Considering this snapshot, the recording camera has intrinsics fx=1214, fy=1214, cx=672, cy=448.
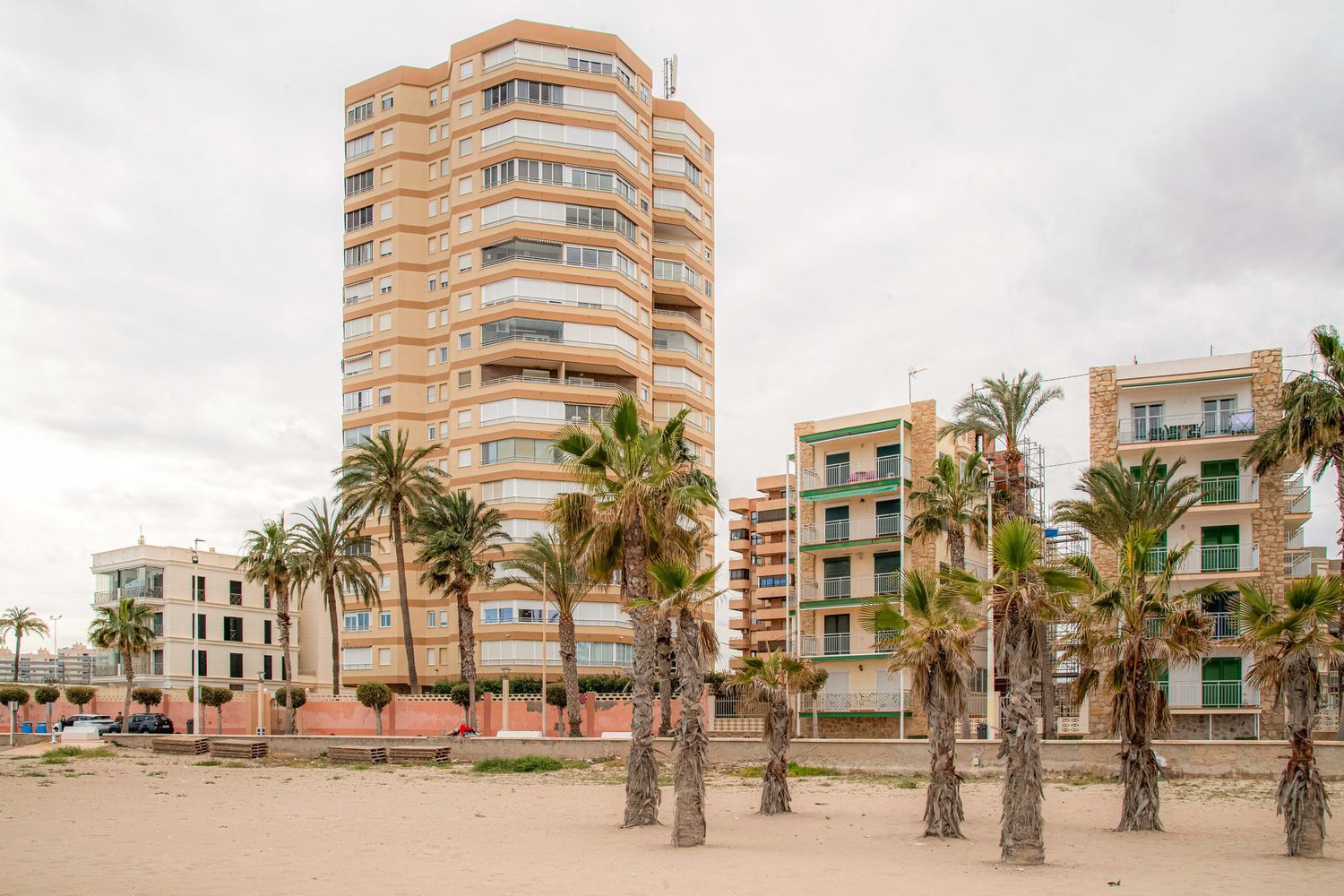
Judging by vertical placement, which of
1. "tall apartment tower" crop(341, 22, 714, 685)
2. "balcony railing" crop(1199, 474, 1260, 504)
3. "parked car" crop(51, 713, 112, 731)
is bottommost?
"parked car" crop(51, 713, 112, 731)

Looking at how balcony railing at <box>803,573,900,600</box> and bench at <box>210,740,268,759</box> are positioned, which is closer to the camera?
bench at <box>210,740,268,759</box>

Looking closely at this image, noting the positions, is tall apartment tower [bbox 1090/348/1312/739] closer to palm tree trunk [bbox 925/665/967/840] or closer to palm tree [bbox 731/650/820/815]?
palm tree [bbox 731/650/820/815]

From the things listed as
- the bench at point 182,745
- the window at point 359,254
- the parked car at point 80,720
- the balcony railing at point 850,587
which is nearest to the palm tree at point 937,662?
the balcony railing at point 850,587

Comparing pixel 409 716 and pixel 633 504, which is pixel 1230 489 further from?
pixel 409 716

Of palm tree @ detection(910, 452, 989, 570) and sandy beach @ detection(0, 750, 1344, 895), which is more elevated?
palm tree @ detection(910, 452, 989, 570)

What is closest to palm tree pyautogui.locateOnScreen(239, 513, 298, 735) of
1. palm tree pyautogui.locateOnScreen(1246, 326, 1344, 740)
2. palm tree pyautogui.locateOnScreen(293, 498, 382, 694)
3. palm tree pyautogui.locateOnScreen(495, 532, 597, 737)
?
Result: palm tree pyautogui.locateOnScreen(293, 498, 382, 694)

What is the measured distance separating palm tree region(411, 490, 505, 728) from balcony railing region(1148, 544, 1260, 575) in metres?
31.1

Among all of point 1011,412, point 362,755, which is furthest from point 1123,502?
point 362,755

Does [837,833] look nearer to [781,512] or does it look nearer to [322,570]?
[322,570]

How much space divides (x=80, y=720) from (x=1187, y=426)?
63.3m

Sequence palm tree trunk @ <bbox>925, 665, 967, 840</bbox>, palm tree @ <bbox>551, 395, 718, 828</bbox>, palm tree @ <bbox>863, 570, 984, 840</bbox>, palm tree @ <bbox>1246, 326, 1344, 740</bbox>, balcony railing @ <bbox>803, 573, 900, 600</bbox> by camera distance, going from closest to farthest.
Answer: palm tree trunk @ <bbox>925, 665, 967, 840</bbox>, palm tree @ <bbox>863, 570, 984, 840</bbox>, palm tree @ <bbox>551, 395, 718, 828</bbox>, palm tree @ <bbox>1246, 326, 1344, 740</bbox>, balcony railing @ <bbox>803, 573, 900, 600</bbox>

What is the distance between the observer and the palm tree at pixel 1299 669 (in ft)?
70.9

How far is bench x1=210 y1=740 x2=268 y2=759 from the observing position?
5203cm

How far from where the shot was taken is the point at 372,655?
7688cm
